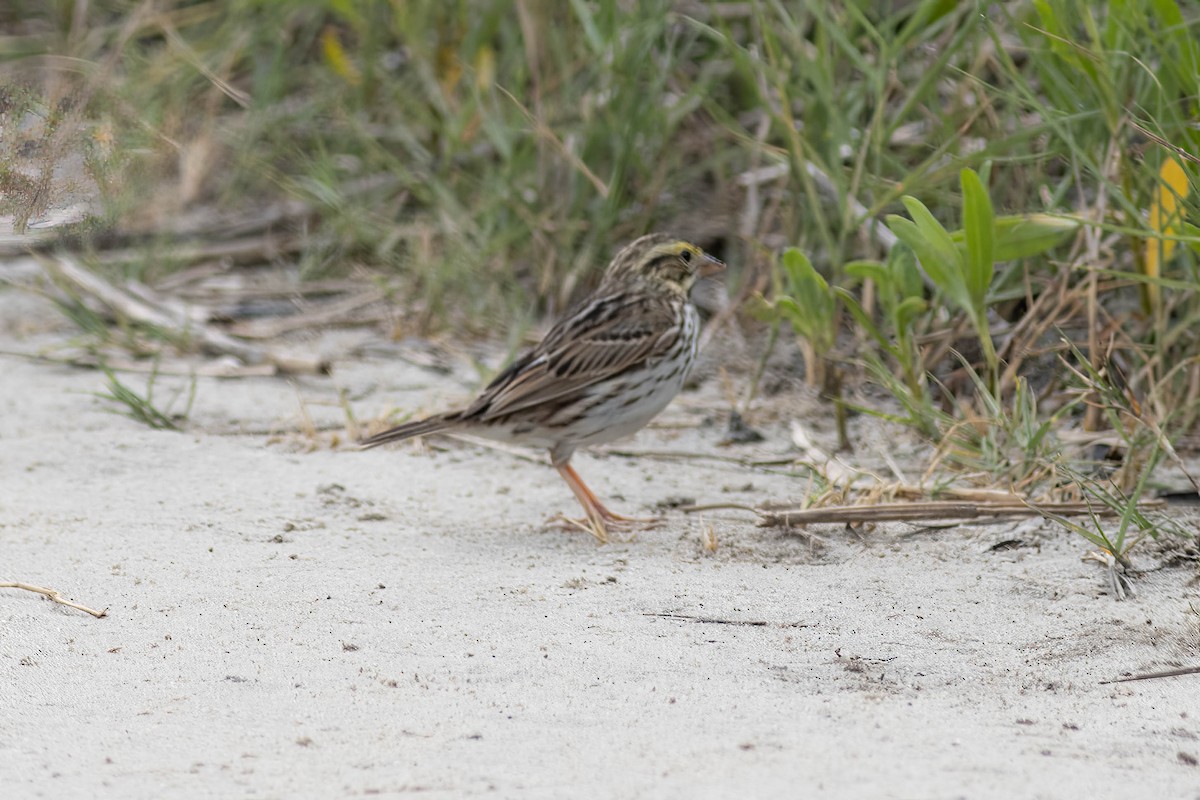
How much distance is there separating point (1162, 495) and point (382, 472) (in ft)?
7.82

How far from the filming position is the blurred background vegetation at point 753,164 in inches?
163

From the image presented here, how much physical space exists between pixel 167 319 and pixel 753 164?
2585 millimetres

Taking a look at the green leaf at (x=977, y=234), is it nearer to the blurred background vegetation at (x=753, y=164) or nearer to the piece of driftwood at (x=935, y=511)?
the blurred background vegetation at (x=753, y=164)

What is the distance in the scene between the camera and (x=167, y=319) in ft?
20.7

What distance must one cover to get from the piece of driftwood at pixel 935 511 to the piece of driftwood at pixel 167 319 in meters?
2.53

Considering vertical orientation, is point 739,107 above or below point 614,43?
below

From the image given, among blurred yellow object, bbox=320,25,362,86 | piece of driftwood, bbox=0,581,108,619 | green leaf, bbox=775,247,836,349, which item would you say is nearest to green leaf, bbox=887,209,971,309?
green leaf, bbox=775,247,836,349

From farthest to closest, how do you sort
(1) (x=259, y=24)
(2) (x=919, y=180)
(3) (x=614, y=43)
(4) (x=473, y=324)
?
A: 1. (1) (x=259, y=24)
2. (4) (x=473, y=324)
3. (3) (x=614, y=43)
4. (2) (x=919, y=180)

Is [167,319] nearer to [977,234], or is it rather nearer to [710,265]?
[710,265]

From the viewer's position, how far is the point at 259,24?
784 cm

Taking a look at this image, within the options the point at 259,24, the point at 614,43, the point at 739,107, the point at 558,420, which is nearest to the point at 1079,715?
the point at 558,420

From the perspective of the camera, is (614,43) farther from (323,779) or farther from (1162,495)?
(323,779)

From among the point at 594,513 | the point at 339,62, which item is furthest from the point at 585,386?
the point at 339,62

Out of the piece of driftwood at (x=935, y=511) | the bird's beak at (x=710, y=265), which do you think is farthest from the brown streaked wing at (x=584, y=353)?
the piece of driftwood at (x=935, y=511)
